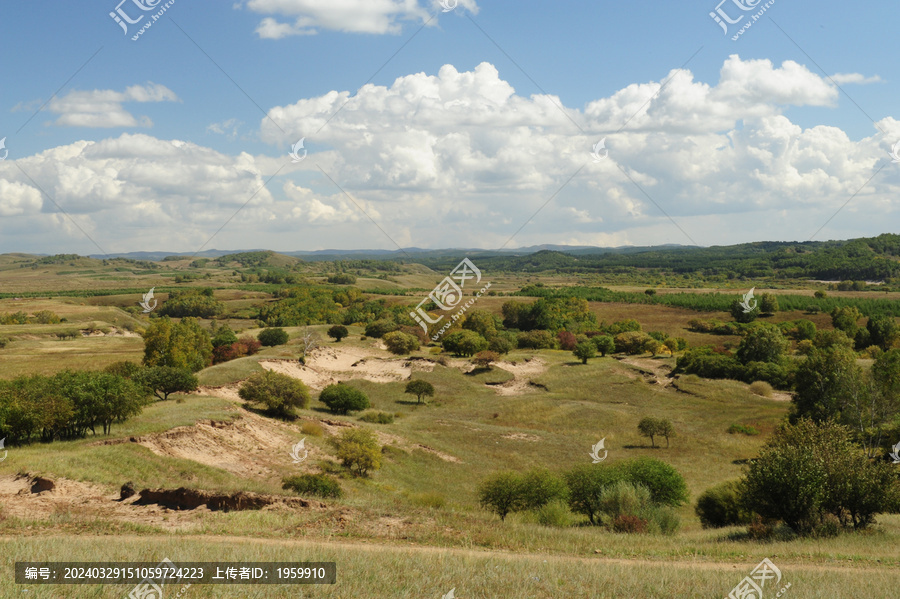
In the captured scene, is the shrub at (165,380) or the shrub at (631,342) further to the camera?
the shrub at (631,342)

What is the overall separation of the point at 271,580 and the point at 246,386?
1379 inches

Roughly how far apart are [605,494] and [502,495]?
490 cm

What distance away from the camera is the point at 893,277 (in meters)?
177

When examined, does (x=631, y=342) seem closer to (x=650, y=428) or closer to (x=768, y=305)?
(x=650, y=428)

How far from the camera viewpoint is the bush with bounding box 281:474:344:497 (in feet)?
80.9

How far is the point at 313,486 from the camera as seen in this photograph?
24.8 meters

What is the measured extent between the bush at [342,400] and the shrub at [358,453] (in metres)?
16.5

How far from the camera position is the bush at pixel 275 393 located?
4144 cm

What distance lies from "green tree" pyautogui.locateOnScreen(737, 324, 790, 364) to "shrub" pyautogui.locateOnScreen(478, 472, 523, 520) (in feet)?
196

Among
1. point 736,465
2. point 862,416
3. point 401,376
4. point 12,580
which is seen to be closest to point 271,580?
point 12,580

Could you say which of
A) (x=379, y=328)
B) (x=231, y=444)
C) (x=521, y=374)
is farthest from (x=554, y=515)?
(x=379, y=328)

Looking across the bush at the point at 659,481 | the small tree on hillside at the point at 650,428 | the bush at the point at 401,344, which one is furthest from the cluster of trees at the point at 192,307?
the bush at the point at 659,481

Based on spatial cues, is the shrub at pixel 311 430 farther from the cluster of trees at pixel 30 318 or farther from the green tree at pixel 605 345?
the cluster of trees at pixel 30 318

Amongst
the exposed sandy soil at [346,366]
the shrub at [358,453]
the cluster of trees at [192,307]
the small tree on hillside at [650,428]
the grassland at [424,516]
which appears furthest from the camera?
the cluster of trees at [192,307]
